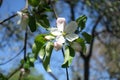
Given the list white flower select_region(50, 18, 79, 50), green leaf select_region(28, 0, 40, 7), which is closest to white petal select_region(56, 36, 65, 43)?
white flower select_region(50, 18, 79, 50)

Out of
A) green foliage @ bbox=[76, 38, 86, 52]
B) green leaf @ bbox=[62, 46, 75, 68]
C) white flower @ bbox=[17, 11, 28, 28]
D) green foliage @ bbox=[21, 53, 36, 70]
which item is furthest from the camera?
green foliage @ bbox=[21, 53, 36, 70]

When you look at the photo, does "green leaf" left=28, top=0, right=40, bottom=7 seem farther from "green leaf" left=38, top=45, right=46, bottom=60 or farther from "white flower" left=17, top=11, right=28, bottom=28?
"green leaf" left=38, top=45, right=46, bottom=60

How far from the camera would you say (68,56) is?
5.00 feet

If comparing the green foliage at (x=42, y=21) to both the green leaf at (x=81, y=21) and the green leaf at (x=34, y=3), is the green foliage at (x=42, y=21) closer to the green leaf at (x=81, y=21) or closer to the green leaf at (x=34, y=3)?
the green leaf at (x=34, y=3)

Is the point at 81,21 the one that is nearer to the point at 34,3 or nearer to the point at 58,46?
the point at 58,46

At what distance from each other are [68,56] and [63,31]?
119mm

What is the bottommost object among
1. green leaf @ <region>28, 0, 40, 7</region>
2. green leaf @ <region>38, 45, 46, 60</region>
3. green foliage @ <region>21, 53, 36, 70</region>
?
green foliage @ <region>21, 53, 36, 70</region>

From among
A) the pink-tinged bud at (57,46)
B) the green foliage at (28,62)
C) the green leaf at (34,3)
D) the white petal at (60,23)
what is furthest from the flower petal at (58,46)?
the green foliage at (28,62)

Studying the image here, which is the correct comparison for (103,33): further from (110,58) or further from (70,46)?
(70,46)

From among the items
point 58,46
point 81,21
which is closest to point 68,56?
point 58,46

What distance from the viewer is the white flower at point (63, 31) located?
154 cm

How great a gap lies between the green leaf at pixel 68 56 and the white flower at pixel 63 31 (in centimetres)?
4

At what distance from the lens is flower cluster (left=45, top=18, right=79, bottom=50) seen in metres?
1.54

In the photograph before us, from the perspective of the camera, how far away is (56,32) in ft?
5.18
